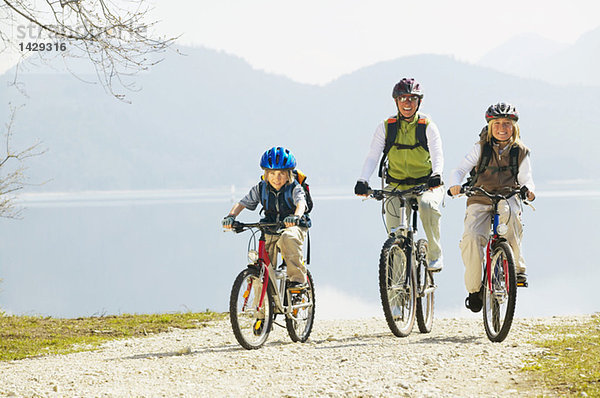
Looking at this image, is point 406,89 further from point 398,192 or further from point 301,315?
point 301,315

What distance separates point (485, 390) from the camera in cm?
558

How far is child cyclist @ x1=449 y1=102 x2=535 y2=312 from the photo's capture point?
297 inches

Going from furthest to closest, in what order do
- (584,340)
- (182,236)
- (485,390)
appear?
(182,236), (584,340), (485,390)

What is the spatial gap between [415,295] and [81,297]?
42.0m

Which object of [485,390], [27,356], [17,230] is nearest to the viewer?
[485,390]

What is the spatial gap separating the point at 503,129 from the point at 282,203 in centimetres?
231

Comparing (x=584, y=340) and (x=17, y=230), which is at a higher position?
(x=17, y=230)

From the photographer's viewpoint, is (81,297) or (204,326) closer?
(204,326)

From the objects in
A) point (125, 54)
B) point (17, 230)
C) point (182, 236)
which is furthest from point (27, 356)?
point (17, 230)

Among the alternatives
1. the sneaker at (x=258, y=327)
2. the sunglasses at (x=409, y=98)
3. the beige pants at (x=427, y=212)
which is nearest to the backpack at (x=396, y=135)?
the sunglasses at (x=409, y=98)

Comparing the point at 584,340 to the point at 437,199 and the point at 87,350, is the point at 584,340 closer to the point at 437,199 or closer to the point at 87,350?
the point at 437,199

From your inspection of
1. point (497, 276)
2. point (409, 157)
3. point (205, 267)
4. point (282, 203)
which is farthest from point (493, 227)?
point (205, 267)

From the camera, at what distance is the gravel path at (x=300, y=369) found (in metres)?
5.82

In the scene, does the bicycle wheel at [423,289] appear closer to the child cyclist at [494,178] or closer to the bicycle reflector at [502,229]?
the child cyclist at [494,178]
